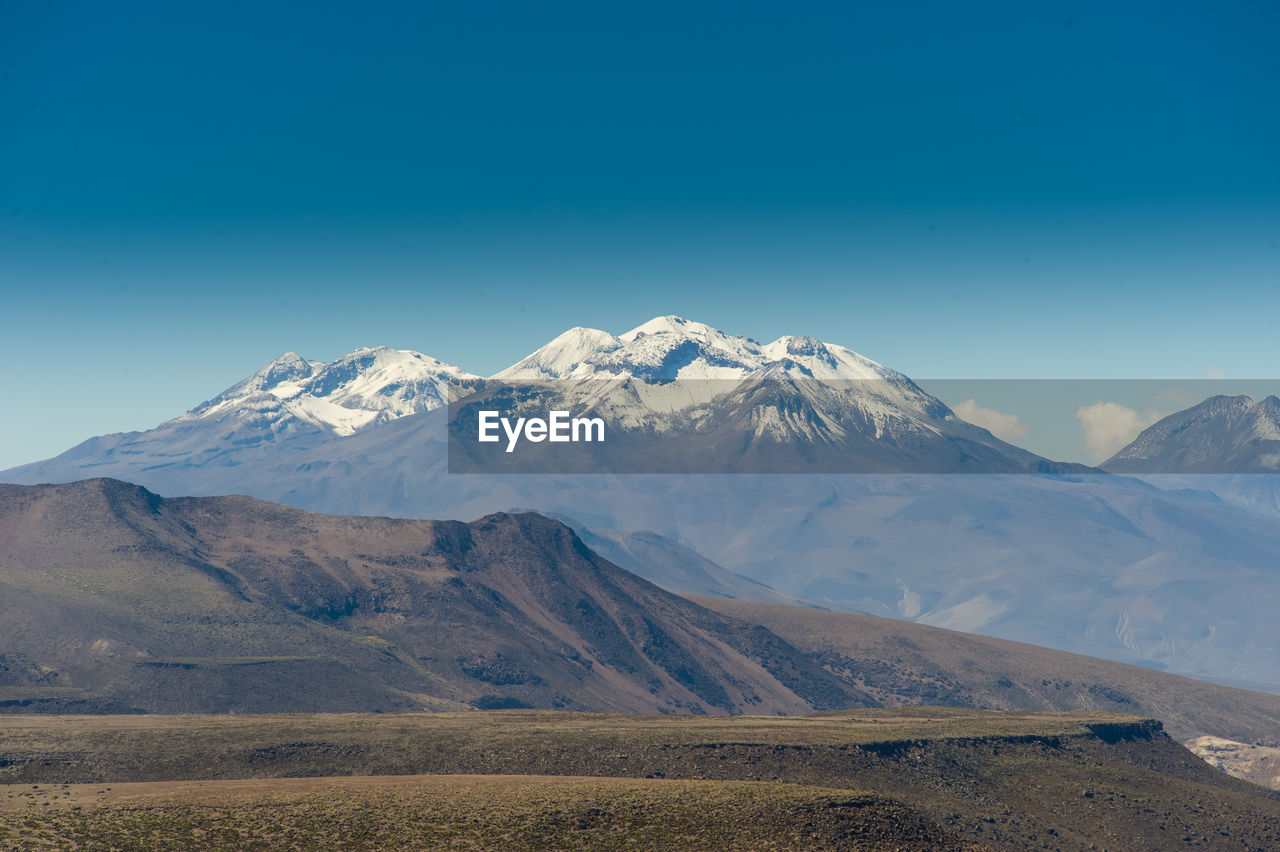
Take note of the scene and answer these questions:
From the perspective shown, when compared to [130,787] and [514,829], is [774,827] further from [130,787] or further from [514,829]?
[130,787]

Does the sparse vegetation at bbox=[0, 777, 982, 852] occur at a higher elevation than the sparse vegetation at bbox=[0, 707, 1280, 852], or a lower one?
higher

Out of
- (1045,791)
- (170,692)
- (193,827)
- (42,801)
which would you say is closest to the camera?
(193,827)

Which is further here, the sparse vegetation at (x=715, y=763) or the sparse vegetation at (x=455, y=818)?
the sparse vegetation at (x=715, y=763)

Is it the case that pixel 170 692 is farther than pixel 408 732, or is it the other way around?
pixel 170 692

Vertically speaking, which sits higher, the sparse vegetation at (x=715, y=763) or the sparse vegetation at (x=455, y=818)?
the sparse vegetation at (x=455, y=818)

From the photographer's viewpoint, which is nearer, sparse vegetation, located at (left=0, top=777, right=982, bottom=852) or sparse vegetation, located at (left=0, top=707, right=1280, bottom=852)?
sparse vegetation, located at (left=0, top=777, right=982, bottom=852)

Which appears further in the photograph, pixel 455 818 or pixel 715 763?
pixel 715 763

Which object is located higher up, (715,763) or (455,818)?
(455,818)

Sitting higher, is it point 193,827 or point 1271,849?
point 193,827

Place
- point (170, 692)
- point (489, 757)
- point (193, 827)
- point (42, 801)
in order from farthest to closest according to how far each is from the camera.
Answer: point (170, 692), point (489, 757), point (42, 801), point (193, 827)

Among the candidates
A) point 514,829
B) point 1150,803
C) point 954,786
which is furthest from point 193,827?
point 1150,803
